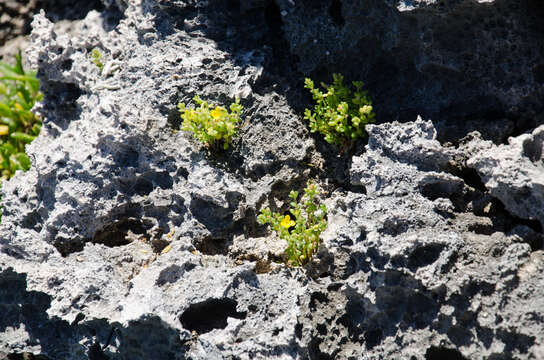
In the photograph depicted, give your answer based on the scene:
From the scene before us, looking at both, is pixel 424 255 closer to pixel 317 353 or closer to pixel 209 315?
pixel 317 353

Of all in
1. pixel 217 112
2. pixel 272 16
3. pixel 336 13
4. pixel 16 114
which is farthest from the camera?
pixel 16 114

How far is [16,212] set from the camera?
161 inches

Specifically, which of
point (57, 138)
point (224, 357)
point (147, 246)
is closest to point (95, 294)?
point (147, 246)

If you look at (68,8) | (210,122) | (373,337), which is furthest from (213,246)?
(68,8)

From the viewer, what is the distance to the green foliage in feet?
18.5

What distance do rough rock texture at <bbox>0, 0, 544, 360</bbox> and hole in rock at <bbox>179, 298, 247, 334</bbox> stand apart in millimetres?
14

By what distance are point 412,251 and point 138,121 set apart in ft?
7.35

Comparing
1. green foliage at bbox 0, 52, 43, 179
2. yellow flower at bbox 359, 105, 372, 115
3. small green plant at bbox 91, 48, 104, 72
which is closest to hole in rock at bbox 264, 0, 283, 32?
yellow flower at bbox 359, 105, 372, 115

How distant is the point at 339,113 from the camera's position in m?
3.93

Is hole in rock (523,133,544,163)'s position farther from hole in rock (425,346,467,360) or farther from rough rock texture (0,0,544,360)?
hole in rock (425,346,467,360)

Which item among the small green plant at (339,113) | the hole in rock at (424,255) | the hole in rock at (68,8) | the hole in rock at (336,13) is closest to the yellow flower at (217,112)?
the small green plant at (339,113)

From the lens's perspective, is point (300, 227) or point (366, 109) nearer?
point (300, 227)

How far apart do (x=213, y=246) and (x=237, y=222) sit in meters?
0.25

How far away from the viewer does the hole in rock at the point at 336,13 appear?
4090 millimetres
